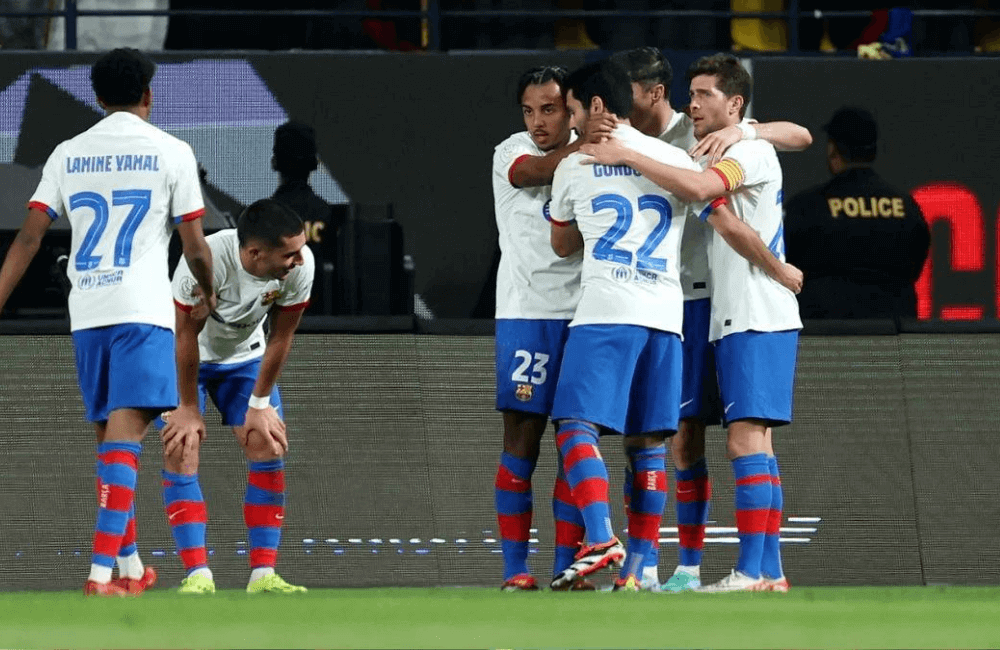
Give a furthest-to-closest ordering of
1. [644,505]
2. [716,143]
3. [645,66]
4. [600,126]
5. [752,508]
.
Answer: [645,66] < [716,143] < [752,508] < [644,505] < [600,126]

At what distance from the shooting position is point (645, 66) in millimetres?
7488

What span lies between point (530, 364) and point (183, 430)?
54.2 inches

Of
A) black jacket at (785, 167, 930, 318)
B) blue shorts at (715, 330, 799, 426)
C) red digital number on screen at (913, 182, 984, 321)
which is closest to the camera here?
blue shorts at (715, 330, 799, 426)

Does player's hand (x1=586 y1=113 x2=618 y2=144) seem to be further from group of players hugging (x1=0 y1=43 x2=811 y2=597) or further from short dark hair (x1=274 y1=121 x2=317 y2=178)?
short dark hair (x1=274 y1=121 x2=317 y2=178)

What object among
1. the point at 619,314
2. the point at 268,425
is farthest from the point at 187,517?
the point at 619,314

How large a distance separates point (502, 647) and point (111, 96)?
9.60 ft

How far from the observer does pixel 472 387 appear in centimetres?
898

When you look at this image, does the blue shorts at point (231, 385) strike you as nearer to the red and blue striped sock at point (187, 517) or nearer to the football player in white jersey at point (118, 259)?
the red and blue striped sock at point (187, 517)

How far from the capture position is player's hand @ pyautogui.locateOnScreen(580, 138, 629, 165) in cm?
695

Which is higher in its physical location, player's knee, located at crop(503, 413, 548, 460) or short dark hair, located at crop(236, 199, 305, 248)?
short dark hair, located at crop(236, 199, 305, 248)

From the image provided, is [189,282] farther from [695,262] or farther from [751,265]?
[751,265]

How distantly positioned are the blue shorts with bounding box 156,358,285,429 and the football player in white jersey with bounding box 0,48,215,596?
0.96 meters

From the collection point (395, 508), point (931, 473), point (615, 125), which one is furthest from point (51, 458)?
point (931, 473)

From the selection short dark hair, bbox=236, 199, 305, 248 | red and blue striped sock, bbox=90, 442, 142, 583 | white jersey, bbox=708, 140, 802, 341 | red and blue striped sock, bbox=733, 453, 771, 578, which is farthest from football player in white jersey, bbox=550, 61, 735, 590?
red and blue striped sock, bbox=90, 442, 142, 583
